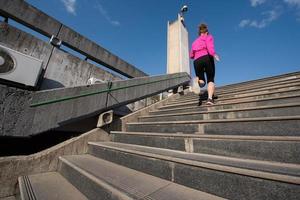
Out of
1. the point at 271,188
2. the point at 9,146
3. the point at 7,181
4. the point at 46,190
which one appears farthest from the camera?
the point at 9,146

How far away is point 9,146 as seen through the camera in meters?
3.11

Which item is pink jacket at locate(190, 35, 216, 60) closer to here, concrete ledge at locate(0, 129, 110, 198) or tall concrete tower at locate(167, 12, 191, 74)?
concrete ledge at locate(0, 129, 110, 198)

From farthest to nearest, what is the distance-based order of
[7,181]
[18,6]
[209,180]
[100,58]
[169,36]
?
[169,36] < [100,58] < [18,6] < [7,181] < [209,180]

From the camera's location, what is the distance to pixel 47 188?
1.57 meters

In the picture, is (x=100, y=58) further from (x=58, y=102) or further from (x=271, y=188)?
(x=271, y=188)

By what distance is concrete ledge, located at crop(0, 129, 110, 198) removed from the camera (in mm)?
1791

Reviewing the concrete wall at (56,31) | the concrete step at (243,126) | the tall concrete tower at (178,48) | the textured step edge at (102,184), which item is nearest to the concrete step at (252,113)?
the concrete step at (243,126)

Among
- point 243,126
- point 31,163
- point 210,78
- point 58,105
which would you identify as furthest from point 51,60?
point 243,126

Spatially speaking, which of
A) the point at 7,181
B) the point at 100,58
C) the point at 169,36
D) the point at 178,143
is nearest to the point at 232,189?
the point at 178,143

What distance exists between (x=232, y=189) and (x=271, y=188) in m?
0.23

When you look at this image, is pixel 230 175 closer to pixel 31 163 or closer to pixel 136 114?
pixel 31 163

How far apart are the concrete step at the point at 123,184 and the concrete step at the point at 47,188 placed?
87 mm

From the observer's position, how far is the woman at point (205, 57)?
3.28m

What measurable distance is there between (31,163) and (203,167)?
224 cm
